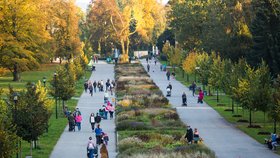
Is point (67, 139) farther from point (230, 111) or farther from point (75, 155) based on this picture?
point (230, 111)

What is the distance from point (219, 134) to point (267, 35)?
90.1 ft

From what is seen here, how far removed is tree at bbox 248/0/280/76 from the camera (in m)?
59.6

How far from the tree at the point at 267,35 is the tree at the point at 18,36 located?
2732cm

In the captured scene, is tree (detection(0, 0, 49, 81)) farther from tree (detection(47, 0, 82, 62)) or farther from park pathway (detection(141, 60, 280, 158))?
park pathway (detection(141, 60, 280, 158))

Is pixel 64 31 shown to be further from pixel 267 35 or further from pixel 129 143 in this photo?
pixel 129 143

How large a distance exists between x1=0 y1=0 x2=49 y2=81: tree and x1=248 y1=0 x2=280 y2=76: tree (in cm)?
2732

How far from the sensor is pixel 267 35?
60.1 metres

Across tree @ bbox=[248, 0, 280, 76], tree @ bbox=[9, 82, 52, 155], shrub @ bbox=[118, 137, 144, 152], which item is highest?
tree @ bbox=[248, 0, 280, 76]

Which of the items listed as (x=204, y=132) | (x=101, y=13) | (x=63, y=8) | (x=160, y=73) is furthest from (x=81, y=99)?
(x=101, y=13)

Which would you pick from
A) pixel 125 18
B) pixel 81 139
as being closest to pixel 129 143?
pixel 81 139

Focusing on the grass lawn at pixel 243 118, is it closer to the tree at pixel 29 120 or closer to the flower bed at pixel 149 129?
the flower bed at pixel 149 129

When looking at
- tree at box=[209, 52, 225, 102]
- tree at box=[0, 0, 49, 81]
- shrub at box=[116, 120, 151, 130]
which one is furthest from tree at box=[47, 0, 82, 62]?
shrub at box=[116, 120, 151, 130]

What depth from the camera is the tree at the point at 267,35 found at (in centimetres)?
5959

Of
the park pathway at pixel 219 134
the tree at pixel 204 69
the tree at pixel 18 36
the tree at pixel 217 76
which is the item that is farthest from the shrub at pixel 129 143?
the tree at pixel 18 36
